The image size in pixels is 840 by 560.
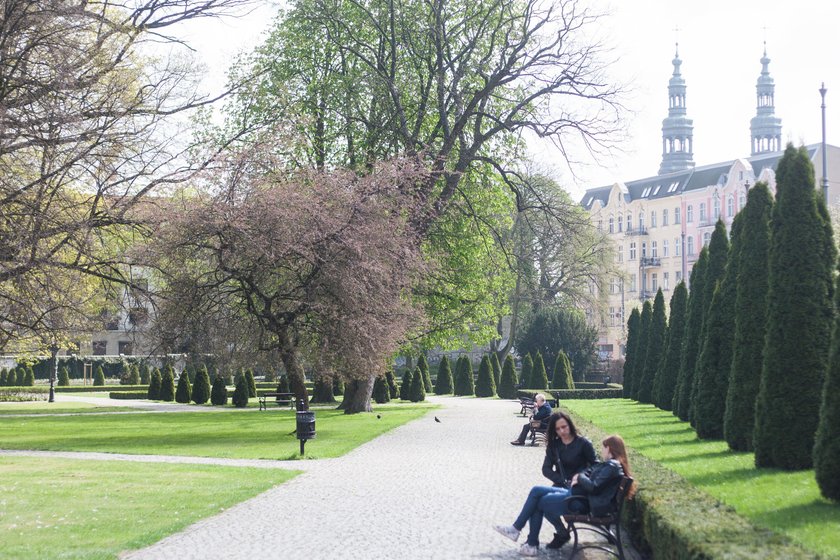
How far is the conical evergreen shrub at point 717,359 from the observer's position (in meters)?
18.8

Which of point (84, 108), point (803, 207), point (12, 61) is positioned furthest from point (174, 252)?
point (803, 207)

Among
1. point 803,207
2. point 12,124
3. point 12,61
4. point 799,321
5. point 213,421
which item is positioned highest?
point 12,61

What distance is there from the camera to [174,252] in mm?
25156

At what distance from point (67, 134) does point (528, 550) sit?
12331mm

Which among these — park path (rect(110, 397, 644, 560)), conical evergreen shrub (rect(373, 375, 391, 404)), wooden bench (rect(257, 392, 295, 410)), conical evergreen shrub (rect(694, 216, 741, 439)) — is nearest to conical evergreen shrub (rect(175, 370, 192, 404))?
wooden bench (rect(257, 392, 295, 410))

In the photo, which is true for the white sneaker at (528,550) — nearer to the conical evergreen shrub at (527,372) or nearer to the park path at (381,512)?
the park path at (381,512)

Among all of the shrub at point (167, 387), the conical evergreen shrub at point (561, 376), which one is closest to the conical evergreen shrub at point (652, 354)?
the conical evergreen shrub at point (561, 376)

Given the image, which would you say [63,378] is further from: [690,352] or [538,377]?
[690,352]

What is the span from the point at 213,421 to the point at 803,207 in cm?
2392

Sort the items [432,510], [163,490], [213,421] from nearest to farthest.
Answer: [432,510] → [163,490] → [213,421]

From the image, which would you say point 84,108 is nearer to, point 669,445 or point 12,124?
point 12,124

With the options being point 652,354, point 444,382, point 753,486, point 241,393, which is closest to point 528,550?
point 753,486

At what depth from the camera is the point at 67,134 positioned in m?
18.9

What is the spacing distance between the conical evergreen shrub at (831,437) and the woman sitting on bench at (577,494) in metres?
1.78
